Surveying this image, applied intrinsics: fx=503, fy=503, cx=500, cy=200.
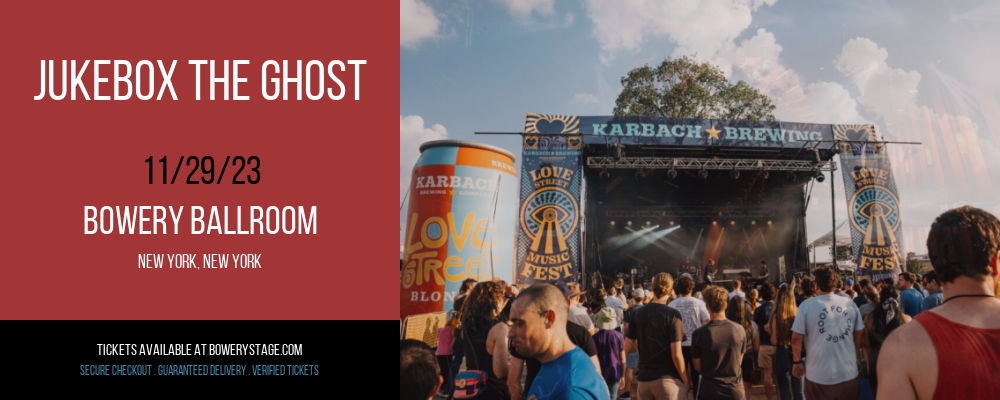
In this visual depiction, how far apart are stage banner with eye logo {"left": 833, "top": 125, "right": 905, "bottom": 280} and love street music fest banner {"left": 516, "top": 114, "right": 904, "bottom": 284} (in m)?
0.02

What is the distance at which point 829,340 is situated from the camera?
356 cm

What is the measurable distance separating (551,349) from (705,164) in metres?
11.7

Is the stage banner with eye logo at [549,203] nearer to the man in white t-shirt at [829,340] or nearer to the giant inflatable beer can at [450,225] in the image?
the giant inflatable beer can at [450,225]

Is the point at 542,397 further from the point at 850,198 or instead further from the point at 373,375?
the point at 850,198

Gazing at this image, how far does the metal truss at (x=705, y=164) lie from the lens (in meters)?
12.4

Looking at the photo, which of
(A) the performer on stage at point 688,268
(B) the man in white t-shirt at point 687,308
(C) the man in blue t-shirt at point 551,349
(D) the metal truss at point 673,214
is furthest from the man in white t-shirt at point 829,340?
(A) the performer on stage at point 688,268

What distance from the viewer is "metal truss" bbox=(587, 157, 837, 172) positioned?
1239 cm

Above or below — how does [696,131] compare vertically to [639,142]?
above

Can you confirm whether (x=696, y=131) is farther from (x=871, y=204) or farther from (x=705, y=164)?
(x=871, y=204)

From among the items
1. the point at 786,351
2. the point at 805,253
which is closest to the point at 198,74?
the point at 786,351

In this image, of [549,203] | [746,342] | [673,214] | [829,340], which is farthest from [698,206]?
[829,340]

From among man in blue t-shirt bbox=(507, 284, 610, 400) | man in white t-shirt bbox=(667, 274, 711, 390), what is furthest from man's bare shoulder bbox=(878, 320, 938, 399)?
man in white t-shirt bbox=(667, 274, 711, 390)

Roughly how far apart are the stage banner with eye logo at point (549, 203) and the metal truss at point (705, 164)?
116 cm

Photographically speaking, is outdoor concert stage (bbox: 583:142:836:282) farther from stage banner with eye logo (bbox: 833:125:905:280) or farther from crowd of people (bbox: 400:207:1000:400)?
crowd of people (bbox: 400:207:1000:400)
